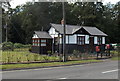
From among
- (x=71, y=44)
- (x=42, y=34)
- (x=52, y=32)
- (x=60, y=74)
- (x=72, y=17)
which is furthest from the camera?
(x=72, y=17)

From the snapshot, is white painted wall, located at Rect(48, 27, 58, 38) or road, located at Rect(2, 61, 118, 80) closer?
road, located at Rect(2, 61, 118, 80)

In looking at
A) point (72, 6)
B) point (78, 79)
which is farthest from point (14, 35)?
point (78, 79)

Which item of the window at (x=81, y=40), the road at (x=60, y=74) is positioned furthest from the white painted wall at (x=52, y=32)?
the road at (x=60, y=74)

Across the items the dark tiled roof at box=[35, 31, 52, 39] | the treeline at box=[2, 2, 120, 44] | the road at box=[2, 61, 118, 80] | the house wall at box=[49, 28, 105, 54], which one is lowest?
the road at box=[2, 61, 118, 80]

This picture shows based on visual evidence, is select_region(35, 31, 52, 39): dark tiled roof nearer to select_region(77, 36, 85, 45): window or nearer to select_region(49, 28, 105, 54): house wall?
select_region(49, 28, 105, 54): house wall

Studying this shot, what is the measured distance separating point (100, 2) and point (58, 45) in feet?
116

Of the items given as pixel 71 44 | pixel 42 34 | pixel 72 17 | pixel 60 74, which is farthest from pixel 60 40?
pixel 72 17

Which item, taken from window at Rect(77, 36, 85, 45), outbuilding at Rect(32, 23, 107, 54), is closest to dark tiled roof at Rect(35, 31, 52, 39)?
outbuilding at Rect(32, 23, 107, 54)

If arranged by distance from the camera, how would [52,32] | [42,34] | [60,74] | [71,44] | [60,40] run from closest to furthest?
[60,74]
[60,40]
[71,44]
[42,34]
[52,32]

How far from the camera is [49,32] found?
35.2 m

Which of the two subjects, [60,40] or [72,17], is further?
[72,17]

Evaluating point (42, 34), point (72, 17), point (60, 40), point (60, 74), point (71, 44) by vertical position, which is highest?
point (72, 17)

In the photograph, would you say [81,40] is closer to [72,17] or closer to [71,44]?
[71,44]

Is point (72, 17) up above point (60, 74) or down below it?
above
